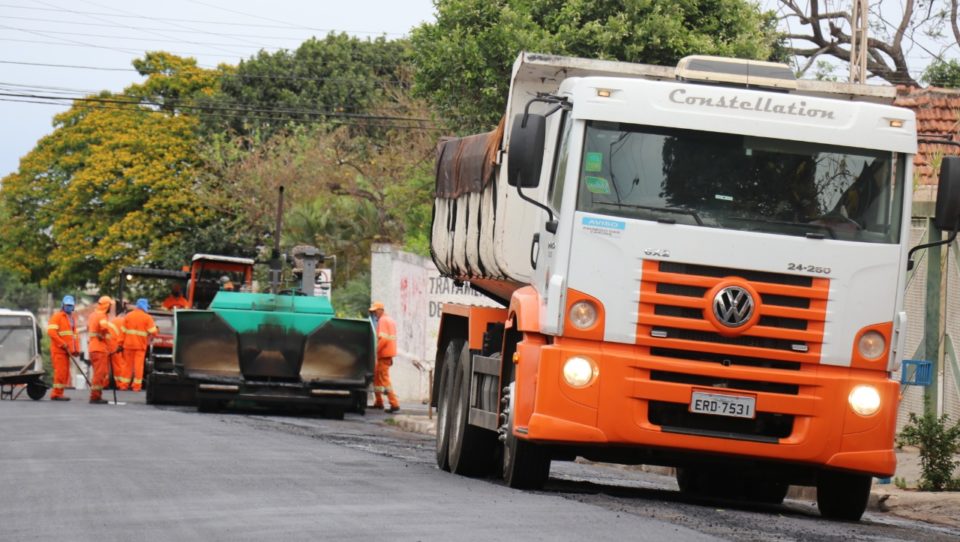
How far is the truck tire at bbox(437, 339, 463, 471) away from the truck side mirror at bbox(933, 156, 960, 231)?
182 inches

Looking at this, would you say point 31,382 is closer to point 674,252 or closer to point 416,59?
point 416,59

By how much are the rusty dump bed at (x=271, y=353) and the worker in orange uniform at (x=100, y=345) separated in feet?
10.8

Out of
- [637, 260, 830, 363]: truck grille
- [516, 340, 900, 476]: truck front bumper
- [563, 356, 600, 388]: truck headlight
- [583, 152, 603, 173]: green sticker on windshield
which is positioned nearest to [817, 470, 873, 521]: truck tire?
[516, 340, 900, 476]: truck front bumper

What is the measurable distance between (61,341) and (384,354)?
6095mm

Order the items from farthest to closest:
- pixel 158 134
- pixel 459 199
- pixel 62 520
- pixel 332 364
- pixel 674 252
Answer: pixel 158 134
pixel 332 364
pixel 459 199
pixel 674 252
pixel 62 520

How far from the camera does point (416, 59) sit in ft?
90.2

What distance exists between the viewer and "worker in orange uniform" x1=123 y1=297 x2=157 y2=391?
87.9ft

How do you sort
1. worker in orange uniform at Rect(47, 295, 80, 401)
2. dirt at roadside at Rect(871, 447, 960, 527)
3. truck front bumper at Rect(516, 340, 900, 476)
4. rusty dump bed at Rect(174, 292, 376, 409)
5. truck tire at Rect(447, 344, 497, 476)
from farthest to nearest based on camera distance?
worker in orange uniform at Rect(47, 295, 80, 401) < rusty dump bed at Rect(174, 292, 376, 409) < truck tire at Rect(447, 344, 497, 476) < dirt at roadside at Rect(871, 447, 960, 527) < truck front bumper at Rect(516, 340, 900, 476)

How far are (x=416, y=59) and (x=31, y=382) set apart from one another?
28.7 feet

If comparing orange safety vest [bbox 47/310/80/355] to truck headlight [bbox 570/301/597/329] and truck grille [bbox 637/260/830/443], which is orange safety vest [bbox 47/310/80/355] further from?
truck grille [bbox 637/260/830/443]

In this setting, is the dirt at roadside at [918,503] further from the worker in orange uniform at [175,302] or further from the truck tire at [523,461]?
the worker in orange uniform at [175,302]

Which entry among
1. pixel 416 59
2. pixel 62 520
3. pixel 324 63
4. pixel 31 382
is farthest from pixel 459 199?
pixel 324 63

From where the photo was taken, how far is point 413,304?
31.1 m

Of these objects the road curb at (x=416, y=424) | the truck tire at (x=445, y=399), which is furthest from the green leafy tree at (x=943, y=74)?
the truck tire at (x=445, y=399)
